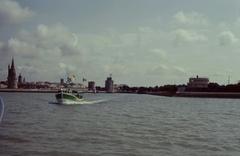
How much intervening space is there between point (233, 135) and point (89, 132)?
10426mm

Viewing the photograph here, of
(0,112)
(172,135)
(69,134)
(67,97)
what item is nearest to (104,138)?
(69,134)

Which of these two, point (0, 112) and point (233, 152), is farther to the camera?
point (233, 152)

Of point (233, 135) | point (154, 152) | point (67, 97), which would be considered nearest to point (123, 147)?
point (154, 152)

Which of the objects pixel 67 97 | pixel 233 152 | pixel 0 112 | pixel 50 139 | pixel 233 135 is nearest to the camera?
pixel 0 112

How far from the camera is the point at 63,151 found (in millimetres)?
23703

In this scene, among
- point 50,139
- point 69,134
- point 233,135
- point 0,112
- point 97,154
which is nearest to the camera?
point 0,112

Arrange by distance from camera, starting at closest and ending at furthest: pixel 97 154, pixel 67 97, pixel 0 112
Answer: pixel 0 112, pixel 97 154, pixel 67 97

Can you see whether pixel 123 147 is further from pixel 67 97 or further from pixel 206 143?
pixel 67 97

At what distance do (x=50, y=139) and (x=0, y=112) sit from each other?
849cm

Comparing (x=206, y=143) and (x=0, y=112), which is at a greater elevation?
(x=0, y=112)

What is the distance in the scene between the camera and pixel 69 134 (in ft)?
105

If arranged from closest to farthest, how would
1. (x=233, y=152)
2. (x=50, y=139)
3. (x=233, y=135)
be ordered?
(x=233, y=152)
(x=50, y=139)
(x=233, y=135)

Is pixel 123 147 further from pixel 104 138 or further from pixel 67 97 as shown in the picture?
pixel 67 97

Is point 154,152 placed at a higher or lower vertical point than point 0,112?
lower
